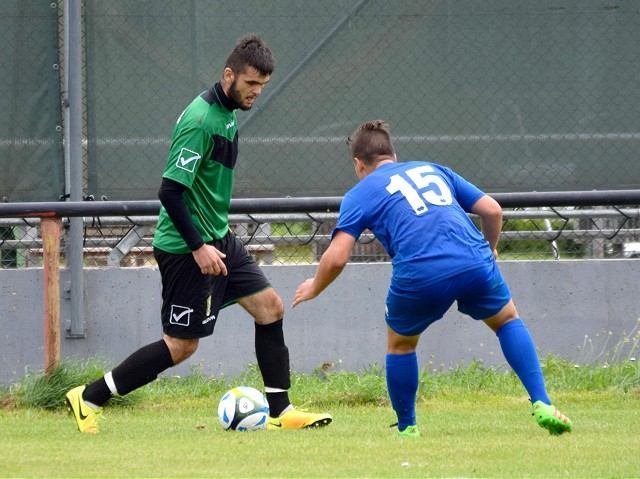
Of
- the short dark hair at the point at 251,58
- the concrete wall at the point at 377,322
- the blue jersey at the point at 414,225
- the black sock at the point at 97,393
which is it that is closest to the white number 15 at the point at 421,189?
the blue jersey at the point at 414,225

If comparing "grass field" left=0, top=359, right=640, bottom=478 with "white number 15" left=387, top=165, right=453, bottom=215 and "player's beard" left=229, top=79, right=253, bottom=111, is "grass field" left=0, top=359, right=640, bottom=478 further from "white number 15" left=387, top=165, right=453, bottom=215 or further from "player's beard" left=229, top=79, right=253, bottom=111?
"player's beard" left=229, top=79, right=253, bottom=111

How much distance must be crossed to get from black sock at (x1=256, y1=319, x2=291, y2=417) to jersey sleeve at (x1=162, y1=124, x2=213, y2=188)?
3.27ft

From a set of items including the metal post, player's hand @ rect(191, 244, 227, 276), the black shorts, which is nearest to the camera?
player's hand @ rect(191, 244, 227, 276)

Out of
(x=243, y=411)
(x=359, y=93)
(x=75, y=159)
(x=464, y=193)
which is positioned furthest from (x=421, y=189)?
(x=75, y=159)

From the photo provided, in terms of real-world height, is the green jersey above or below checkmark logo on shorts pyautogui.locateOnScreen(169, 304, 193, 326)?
above

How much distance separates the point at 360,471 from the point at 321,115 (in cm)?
379

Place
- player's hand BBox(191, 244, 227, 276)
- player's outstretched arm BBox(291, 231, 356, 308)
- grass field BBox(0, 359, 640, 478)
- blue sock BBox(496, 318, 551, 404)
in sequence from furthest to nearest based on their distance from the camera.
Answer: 1. player's hand BBox(191, 244, 227, 276)
2. blue sock BBox(496, 318, 551, 404)
3. player's outstretched arm BBox(291, 231, 356, 308)
4. grass field BBox(0, 359, 640, 478)

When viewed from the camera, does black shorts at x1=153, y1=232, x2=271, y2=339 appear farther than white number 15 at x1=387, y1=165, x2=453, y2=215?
Yes

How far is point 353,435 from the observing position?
19.5ft

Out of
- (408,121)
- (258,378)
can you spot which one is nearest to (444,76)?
(408,121)

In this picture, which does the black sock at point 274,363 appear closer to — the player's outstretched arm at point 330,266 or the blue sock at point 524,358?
the player's outstretched arm at point 330,266

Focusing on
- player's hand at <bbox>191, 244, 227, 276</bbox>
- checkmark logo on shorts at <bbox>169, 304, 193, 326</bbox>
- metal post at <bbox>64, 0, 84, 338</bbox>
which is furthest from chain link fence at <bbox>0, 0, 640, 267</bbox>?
player's hand at <bbox>191, 244, 227, 276</bbox>

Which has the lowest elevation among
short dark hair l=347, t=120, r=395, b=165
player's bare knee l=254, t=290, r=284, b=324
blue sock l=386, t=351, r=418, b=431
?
blue sock l=386, t=351, r=418, b=431

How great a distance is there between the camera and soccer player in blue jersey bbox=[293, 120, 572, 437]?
5.52 m
